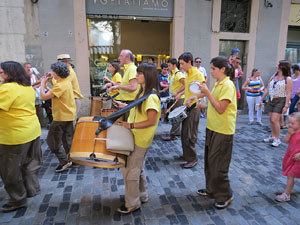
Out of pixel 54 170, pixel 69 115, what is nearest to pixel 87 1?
pixel 69 115

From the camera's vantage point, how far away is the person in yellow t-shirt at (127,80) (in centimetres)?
410

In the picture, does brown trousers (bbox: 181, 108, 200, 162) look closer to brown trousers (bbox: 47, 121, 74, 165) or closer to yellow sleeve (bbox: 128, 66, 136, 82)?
yellow sleeve (bbox: 128, 66, 136, 82)

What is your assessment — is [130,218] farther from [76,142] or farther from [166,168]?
[166,168]

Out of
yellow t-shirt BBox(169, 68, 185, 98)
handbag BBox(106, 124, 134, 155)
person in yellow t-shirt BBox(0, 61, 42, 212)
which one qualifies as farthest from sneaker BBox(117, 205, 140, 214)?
yellow t-shirt BBox(169, 68, 185, 98)

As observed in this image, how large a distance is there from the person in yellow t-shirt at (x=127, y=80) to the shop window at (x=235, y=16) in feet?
17.7

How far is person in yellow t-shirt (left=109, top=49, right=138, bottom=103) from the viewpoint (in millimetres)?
4098

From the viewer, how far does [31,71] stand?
6.35 metres

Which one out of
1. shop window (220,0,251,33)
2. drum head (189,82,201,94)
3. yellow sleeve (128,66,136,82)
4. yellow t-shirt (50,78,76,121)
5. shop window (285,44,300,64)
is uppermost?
shop window (220,0,251,33)

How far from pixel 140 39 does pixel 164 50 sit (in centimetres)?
145

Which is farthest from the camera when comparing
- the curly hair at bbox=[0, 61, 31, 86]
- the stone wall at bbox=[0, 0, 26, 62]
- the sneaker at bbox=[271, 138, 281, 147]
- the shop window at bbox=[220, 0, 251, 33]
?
the shop window at bbox=[220, 0, 251, 33]

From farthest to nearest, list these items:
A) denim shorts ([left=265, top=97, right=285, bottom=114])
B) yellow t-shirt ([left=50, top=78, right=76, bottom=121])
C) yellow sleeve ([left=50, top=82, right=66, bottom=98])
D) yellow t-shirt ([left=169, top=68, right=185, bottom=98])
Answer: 1. denim shorts ([left=265, top=97, right=285, bottom=114])
2. yellow t-shirt ([left=169, top=68, right=185, bottom=98])
3. yellow t-shirt ([left=50, top=78, right=76, bottom=121])
4. yellow sleeve ([left=50, top=82, right=66, bottom=98])

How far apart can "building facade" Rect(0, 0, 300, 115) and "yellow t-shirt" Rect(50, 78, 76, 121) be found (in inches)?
148

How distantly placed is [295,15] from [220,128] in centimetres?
875

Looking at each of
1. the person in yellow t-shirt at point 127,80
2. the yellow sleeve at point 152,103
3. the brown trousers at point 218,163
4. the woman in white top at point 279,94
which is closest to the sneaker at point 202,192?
the brown trousers at point 218,163
